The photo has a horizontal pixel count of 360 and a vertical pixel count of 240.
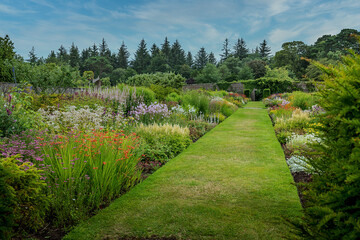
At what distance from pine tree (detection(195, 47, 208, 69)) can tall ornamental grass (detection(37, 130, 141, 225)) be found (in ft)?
206

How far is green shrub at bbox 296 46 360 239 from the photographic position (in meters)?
1.39

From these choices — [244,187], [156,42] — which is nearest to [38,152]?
[244,187]

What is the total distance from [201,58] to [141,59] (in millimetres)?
17321

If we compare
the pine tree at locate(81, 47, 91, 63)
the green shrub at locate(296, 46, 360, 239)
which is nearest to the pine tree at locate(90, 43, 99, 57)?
the pine tree at locate(81, 47, 91, 63)

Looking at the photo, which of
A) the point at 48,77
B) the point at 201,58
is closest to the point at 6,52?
the point at 48,77

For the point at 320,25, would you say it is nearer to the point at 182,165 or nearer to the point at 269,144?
the point at 269,144

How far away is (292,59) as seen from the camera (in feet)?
151

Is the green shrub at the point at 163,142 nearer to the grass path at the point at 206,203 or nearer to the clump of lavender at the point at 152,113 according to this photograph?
the grass path at the point at 206,203

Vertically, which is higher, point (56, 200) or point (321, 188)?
point (321, 188)

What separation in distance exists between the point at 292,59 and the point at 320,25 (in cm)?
3863

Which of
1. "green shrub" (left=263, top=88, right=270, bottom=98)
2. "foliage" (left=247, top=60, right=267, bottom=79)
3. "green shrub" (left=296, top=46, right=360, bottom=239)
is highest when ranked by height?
"foliage" (left=247, top=60, right=267, bottom=79)

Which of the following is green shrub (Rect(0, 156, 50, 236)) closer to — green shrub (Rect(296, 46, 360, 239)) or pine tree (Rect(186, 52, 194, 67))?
green shrub (Rect(296, 46, 360, 239))

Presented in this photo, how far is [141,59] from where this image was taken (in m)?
56.9

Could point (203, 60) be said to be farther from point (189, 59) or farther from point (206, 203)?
point (206, 203)
